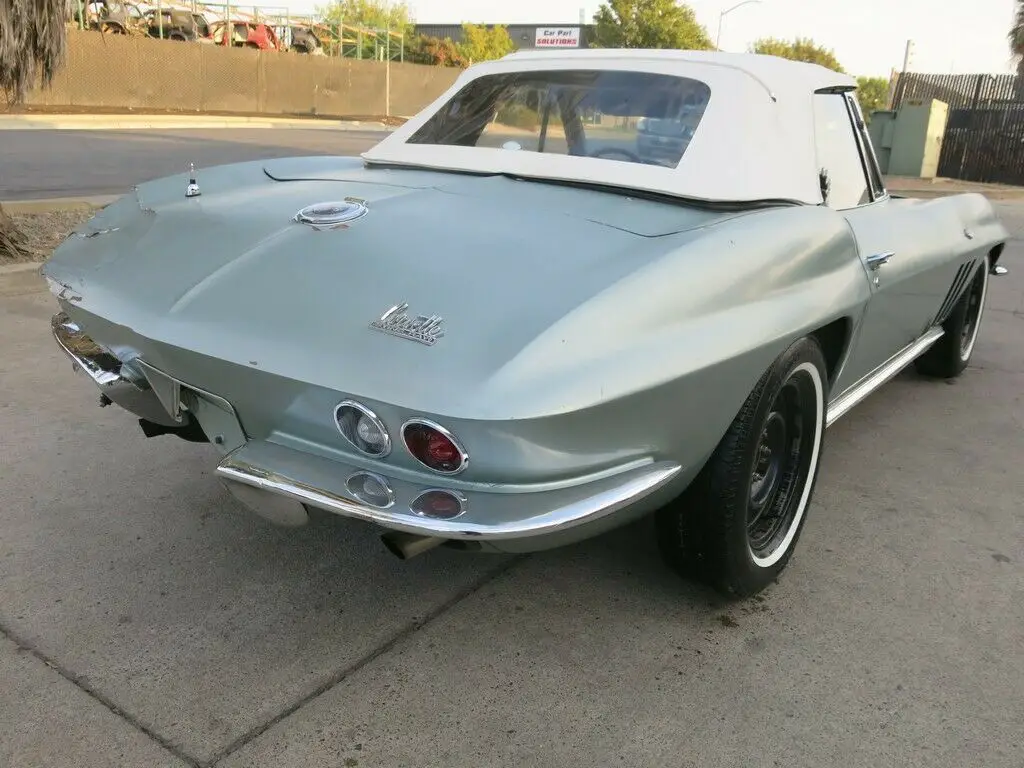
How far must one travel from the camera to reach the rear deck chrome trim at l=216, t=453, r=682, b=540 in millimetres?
1792

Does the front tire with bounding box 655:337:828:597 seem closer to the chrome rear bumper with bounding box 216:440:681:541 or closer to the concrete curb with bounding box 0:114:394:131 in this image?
the chrome rear bumper with bounding box 216:440:681:541

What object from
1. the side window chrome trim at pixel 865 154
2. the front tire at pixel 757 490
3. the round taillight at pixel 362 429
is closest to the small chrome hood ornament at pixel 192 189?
the round taillight at pixel 362 429

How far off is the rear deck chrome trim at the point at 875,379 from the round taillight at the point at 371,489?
1582 millimetres

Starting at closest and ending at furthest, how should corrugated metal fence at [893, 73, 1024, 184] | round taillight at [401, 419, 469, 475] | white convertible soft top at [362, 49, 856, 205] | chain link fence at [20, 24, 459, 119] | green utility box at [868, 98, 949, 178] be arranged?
round taillight at [401, 419, 469, 475]
white convertible soft top at [362, 49, 856, 205]
green utility box at [868, 98, 949, 178]
corrugated metal fence at [893, 73, 1024, 184]
chain link fence at [20, 24, 459, 119]

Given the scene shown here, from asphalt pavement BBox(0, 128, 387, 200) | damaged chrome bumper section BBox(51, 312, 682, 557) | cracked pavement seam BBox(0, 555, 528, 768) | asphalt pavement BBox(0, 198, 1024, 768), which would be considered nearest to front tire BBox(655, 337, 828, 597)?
asphalt pavement BBox(0, 198, 1024, 768)

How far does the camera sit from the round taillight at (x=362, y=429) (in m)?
1.84

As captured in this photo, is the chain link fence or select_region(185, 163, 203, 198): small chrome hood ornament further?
the chain link fence

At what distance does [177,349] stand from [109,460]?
1.62 metres

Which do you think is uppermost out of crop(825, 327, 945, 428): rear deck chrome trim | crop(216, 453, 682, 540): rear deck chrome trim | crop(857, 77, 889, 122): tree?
crop(857, 77, 889, 122): tree

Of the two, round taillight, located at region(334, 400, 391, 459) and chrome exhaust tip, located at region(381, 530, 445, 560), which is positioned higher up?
round taillight, located at region(334, 400, 391, 459)

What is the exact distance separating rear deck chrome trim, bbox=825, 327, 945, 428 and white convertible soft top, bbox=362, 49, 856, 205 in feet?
2.34

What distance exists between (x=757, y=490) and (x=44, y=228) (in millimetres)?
6890

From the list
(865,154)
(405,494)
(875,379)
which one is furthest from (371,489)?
(865,154)

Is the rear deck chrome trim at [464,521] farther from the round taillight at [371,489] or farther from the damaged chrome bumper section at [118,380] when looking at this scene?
the damaged chrome bumper section at [118,380]
